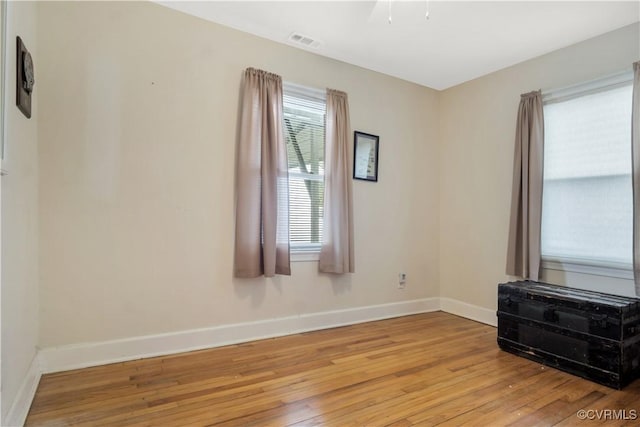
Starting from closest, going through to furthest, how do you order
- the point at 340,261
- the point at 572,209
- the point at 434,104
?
the point at 572,209
the point at 340,261
the point at 434,104

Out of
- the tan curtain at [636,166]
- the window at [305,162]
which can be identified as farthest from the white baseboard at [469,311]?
the window at [305,162]

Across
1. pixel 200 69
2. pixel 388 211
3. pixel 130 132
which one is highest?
pixel 200 69

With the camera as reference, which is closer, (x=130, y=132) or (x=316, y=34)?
(x=130, y=132)

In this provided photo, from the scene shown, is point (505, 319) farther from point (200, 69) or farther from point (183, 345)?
point (200, 69)

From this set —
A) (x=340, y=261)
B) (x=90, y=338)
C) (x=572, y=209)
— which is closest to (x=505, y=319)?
(x=572, y=209)

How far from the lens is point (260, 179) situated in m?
2.88

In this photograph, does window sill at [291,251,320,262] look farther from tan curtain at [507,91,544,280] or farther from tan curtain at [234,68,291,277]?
tan curtain at [507,91,544,280]

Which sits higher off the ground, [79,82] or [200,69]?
[200,69]

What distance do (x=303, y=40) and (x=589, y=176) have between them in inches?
103

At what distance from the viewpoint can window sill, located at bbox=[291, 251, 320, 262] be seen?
3.16 meters

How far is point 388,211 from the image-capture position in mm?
3775

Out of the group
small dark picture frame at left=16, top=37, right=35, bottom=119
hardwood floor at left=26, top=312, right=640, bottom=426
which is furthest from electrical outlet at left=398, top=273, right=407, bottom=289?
small dark picture frame at left=16, top=37, right=35, bottom=119

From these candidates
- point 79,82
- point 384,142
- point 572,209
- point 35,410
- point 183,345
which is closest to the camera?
point 35,410

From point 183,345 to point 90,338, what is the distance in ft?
1.98
